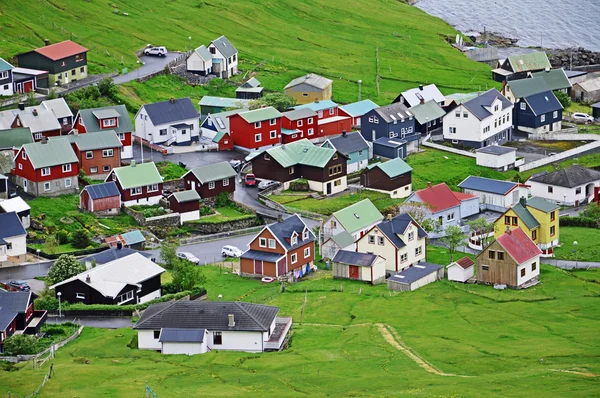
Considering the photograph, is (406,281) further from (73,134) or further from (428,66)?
(428,66)

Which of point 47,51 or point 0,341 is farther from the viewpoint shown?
point 47,51

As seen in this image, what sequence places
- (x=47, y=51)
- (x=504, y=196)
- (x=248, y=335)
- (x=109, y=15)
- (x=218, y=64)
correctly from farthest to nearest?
(x=109, y=15)
(x=218, y=64)
(x=47, y=51)
(x=504, y=196)
(x=248, y=335)

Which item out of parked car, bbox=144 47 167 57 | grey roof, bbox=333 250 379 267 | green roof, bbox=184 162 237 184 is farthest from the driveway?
grey roof, bbox=333 250 379 267

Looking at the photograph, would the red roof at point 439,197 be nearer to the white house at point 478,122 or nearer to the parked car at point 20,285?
the white house at point 478,122

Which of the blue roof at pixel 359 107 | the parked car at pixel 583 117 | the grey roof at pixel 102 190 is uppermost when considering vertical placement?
the grey roof at pixel 102 190

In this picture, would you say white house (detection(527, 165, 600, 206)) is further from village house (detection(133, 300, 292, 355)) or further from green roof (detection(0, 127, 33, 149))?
green roof (detection(0, 127, 33, 149))

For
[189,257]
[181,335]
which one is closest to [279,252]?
[189,257]

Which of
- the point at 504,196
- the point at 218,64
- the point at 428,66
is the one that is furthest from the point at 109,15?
the point at 504,196

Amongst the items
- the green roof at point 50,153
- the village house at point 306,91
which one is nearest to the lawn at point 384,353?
the green roof at point 50,153
